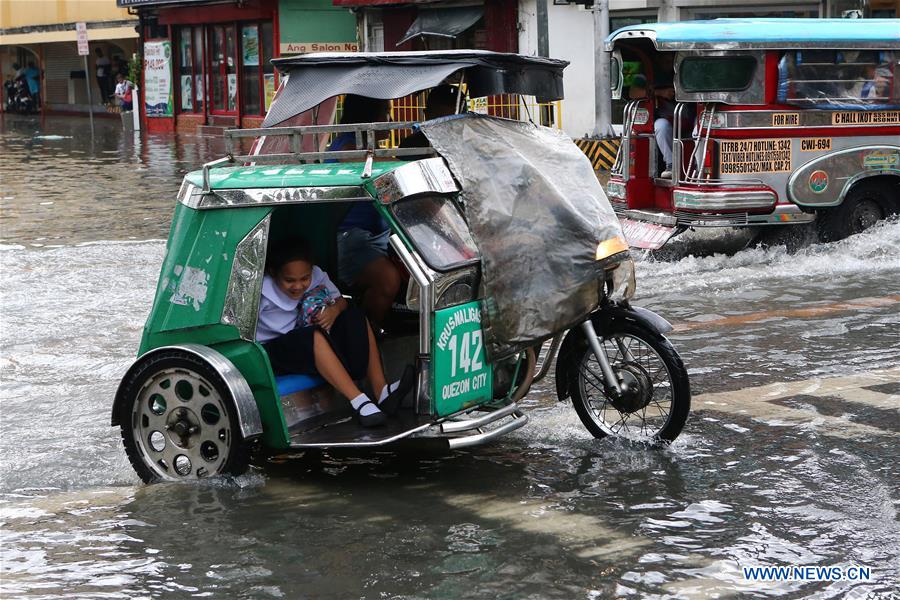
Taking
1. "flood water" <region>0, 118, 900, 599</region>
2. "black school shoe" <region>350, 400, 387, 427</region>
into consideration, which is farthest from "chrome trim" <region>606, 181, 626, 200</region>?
"black school shoe" <region>350, 400, 387, 427</region>

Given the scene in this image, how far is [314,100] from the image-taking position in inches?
224

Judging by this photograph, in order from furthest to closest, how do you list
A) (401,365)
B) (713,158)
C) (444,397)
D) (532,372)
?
(713,158), (401,365), (532,372), (444,397)

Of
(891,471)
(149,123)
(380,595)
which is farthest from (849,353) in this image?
(149,123)

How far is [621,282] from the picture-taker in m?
5.98

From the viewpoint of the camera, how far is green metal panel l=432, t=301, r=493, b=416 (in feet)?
17.9

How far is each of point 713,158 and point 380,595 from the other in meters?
7.89

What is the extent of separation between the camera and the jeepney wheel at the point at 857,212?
1200 cm

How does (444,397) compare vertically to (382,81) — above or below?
below

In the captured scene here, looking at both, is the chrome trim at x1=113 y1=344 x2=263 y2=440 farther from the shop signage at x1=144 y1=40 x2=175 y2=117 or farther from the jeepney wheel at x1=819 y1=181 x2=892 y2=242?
the shop signage at x1=144 y1=40 x2=175 y2=117

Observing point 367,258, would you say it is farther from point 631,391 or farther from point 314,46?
point 314,46

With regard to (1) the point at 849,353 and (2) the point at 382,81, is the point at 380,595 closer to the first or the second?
(2) the point at 382,81

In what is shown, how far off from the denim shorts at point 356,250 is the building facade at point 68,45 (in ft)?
109

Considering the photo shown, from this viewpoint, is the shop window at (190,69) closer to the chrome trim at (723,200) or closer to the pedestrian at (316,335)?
the chrome trim at (723,200)

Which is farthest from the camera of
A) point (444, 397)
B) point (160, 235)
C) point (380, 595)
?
point (160, 235)
